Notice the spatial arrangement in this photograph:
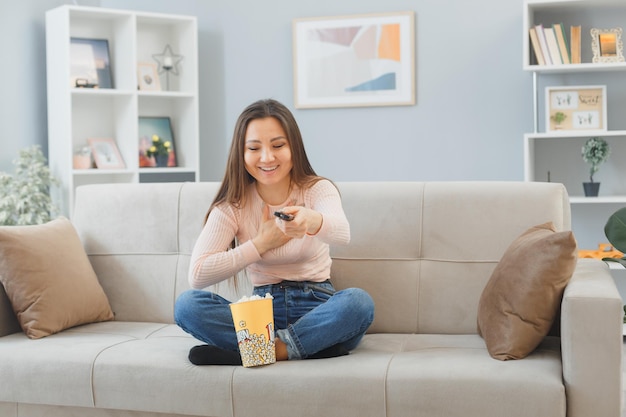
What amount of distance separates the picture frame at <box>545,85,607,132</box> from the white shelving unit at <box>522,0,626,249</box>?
0.07m

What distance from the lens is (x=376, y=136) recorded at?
477cm

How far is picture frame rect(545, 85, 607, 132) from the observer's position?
4188 mm

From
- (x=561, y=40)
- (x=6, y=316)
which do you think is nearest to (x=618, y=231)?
(x=561, y=40)

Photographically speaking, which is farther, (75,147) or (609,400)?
(75,147)

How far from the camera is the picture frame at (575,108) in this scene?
4188mm

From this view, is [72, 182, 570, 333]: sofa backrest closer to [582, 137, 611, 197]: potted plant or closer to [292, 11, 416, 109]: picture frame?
[582, 137, 611, 197]: potted plant

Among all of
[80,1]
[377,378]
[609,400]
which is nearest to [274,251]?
[377,378]

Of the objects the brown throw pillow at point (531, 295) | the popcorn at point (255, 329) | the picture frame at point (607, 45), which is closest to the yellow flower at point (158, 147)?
the picture frame at point (607, 45)

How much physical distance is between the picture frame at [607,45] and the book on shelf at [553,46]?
18 cm

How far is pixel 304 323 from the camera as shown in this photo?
2236 mm

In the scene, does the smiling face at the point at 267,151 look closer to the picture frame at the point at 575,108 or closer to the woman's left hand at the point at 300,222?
the woman's left hand at the point at 300,222

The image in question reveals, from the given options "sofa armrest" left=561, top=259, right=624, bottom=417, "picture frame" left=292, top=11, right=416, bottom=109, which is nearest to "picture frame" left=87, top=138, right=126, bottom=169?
"picture frame" left=292, top=11, right=416, bottom=109

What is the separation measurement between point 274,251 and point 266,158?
262 millimetres

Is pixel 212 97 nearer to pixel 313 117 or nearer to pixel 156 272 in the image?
pixel 313 117
